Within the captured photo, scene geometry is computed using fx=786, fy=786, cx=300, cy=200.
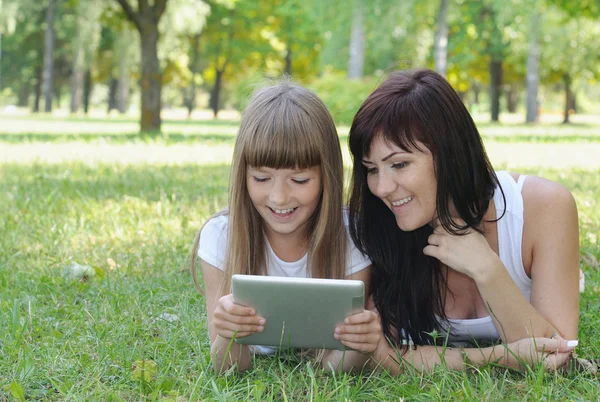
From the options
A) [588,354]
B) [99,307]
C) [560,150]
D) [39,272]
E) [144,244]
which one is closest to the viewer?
[588,354]

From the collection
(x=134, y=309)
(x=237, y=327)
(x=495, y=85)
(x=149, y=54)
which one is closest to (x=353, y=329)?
(x=237, y=327)

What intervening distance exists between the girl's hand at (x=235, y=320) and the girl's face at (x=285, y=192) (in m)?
0.39

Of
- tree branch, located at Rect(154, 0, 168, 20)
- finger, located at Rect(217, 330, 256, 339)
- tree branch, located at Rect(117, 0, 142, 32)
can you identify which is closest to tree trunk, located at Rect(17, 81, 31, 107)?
tree branch, located at Rect(117, 0, 142, 32)

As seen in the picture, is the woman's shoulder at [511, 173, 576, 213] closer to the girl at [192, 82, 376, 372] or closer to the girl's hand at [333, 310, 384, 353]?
the girl at [192, 82, 376, 372]

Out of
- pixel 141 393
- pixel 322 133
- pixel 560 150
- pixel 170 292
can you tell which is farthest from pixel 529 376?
pixel 560 150

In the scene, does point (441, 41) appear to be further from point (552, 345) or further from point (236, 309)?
point (236, 309)

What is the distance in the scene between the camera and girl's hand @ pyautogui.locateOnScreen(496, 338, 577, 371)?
2.68 m

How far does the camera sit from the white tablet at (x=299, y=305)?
2.45m

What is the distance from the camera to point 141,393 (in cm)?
254

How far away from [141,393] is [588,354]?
1.68 metres

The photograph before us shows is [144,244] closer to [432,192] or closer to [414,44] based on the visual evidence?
[432,192]

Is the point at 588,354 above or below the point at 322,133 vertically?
below

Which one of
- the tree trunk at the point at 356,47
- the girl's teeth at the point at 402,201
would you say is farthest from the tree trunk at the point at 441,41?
the girl's teeth at the point at 402,201

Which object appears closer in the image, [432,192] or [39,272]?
[432,192]
